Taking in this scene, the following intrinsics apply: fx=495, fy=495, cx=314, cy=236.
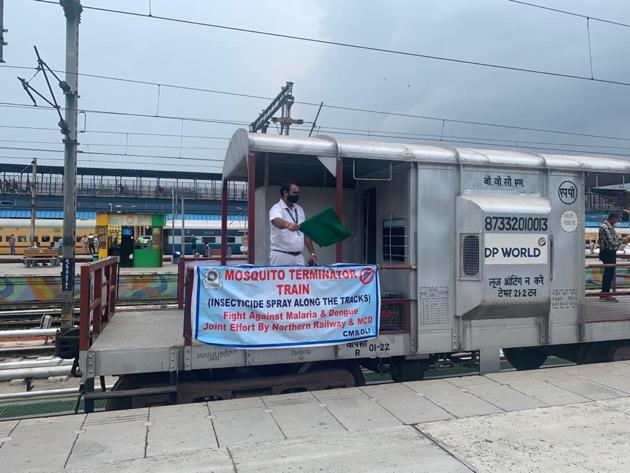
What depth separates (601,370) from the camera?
21.7ft

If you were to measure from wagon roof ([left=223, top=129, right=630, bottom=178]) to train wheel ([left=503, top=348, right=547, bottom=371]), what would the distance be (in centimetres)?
271

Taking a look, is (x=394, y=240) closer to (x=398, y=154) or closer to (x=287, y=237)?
(x=398, y=154)

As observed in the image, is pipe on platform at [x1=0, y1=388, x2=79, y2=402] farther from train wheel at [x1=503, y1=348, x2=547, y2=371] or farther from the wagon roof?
train wheel at [x1=503, y1=348, x2=547, y2=371]

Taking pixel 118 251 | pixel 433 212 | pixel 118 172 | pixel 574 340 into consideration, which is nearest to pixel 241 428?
pixel 433 212

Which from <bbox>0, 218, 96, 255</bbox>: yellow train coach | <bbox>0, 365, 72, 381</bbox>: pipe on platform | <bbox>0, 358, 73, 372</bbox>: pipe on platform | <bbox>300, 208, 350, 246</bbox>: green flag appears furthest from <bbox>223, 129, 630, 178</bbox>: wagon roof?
<bbox>0, 218, 96, 255</bbox>: yellow train coach

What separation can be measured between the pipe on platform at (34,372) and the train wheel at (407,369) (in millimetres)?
4768

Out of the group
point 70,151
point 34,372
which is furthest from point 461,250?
point 70,151

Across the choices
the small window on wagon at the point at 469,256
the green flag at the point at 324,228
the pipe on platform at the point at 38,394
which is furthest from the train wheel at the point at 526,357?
the pipe on platform at the point at 38,394

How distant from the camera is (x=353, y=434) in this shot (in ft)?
14.6

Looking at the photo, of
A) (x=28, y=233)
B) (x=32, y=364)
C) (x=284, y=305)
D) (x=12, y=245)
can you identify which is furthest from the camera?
(x=28, y=233)

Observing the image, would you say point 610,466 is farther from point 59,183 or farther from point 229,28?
point 59,183

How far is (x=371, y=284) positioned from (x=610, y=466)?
9.28ft

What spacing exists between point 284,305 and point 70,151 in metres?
7.96

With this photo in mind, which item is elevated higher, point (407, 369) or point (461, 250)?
point (461, 250)
